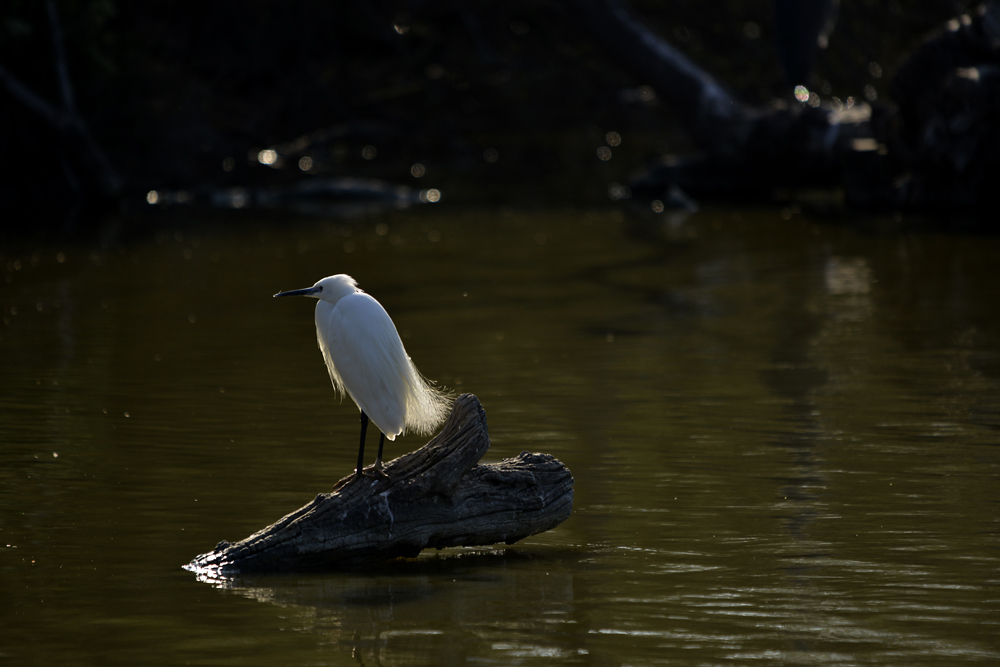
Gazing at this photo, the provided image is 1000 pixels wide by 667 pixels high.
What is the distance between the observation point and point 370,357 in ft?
18.6

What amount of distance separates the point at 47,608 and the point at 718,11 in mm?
26076

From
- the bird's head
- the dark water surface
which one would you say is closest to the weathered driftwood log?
the dark water surface

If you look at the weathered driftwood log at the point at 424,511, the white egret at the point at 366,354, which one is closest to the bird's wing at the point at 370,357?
the white egret at the point at 366,354

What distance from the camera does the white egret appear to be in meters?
5.68

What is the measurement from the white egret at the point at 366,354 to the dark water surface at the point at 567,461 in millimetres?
693

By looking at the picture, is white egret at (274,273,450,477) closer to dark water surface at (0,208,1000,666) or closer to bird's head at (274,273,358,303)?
bird's head at (274,273,358,303)

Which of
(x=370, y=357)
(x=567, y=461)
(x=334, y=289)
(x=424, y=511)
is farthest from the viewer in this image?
(x=567, y=461)

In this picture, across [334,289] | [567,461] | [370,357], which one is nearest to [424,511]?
[370,357]

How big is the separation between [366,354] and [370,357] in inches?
0.9

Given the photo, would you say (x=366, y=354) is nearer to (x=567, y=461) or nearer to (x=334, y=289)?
(x=334, y=289)

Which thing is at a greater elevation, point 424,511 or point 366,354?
point 366,354

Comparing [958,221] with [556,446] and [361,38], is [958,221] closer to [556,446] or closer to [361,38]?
[556,446]

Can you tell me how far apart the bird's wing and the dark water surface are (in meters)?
0.69

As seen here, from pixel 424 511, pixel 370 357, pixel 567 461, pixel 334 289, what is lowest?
pixel 567 461
